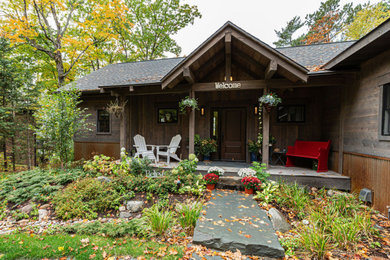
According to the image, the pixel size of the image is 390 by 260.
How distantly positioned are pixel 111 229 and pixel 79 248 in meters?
0.44

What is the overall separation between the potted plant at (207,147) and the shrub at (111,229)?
3.58m

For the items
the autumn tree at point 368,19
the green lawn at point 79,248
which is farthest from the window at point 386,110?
the autumn tree at point 368,19

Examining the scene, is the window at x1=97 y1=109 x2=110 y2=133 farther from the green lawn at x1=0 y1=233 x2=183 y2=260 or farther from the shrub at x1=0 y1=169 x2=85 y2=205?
the green lawn at x1=0 y1=233 x2=183 y2=260

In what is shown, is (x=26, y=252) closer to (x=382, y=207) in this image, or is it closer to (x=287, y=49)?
(x=382, y=207)

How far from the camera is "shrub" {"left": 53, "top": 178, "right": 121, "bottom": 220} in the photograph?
3.29 meters

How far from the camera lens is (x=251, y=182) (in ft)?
12.9

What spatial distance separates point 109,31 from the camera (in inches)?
362

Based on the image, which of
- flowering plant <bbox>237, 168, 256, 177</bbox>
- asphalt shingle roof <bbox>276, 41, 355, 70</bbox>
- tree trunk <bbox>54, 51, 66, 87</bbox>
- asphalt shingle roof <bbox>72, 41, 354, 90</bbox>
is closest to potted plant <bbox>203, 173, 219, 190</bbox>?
flowering plant <bbox>237, 168, 256, 177</bbox>

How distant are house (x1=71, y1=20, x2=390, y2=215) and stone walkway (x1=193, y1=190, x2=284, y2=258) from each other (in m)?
1.94

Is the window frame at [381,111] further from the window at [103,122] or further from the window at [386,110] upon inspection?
the window at [103,122]

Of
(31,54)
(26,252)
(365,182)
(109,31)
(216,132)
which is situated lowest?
(26,252)

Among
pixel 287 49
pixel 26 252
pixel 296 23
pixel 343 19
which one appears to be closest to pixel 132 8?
pixel 287 49

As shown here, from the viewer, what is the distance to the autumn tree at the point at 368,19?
1188 centimetres

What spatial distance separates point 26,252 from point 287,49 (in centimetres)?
890
